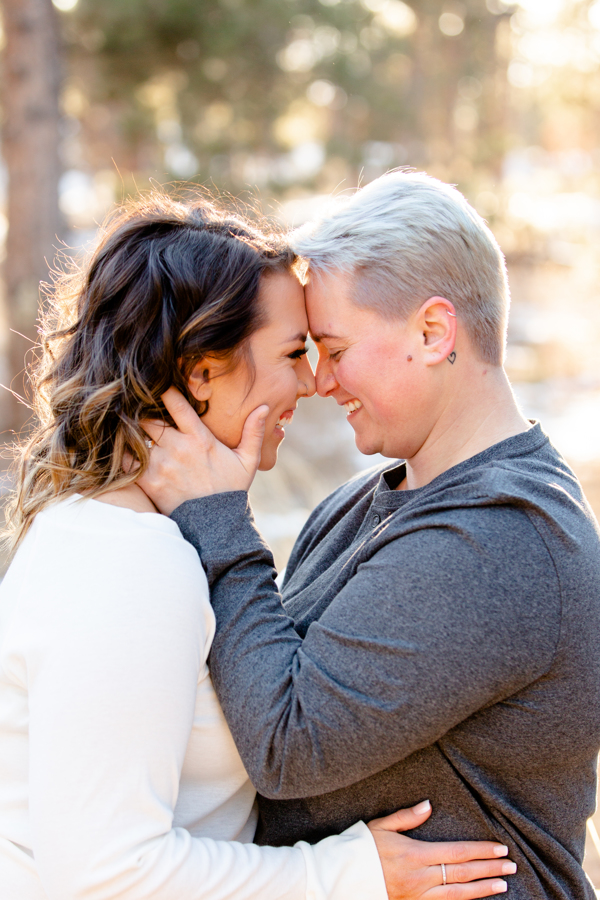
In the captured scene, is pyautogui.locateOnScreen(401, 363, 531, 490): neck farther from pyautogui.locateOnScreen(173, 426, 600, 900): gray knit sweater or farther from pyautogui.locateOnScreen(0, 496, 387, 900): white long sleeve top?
pyautogui.locateOnScreen(0, 496, 387, 900): white long sleeve top

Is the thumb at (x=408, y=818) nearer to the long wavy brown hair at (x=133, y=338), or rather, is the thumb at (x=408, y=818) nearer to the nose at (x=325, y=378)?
the long wavy brown hair at (x=133, y=338)

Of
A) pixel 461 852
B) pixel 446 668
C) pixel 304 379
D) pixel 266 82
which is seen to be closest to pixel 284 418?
pixel 304 379

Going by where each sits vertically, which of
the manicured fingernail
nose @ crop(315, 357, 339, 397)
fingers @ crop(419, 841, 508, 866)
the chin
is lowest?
fingers @ crop(419, 841, 508, 866)

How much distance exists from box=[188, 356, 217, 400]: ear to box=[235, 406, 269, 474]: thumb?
11cm

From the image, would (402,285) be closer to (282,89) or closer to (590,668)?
(590,668)

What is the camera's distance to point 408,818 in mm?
1416

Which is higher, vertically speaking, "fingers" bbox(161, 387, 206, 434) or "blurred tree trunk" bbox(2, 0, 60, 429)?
"blurred tree trunk" bbox(2, 0, 60, 429)

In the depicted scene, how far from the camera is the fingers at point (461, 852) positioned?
1388 millimetres

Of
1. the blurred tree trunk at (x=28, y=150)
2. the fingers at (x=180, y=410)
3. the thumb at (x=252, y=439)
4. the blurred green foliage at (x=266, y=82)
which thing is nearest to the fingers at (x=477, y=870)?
the thumb at (x=252, y=439)

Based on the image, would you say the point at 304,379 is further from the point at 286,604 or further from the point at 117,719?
the point at 117,719

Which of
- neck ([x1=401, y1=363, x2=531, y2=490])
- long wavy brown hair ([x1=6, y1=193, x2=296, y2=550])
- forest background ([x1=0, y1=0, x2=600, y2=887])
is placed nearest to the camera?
long wavy brown hair ([x1=6, y1=193, x2=296, y2=550])

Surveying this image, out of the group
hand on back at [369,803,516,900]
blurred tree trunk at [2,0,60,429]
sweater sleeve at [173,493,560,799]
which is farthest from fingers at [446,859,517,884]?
blurred tree trunk at [2,0,60,429]

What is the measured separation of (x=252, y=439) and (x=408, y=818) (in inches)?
30.2

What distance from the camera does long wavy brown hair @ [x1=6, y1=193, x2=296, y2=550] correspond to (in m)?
1.50
